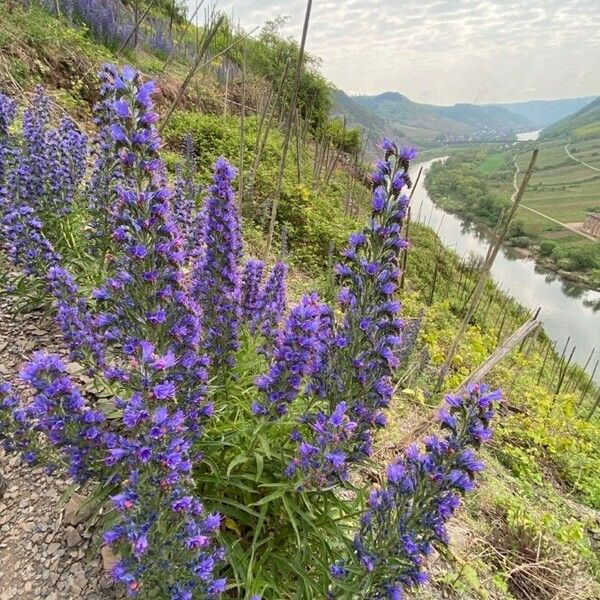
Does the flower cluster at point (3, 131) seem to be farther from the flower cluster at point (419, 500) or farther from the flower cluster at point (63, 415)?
the flower cluster at point (419, 500)

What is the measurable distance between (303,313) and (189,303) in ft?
2.09

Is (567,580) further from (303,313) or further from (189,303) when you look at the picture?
(189,303)

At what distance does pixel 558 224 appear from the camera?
273ft

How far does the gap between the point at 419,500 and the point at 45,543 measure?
2360 millimetres

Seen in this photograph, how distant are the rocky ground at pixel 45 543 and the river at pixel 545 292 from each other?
2716cm

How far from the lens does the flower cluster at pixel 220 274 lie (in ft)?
9.18

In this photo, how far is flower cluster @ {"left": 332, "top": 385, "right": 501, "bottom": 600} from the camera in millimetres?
1923

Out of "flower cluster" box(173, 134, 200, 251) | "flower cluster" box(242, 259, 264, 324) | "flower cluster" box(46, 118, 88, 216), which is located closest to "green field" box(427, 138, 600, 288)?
"flower cluster" box(173, 134, 200, 251)

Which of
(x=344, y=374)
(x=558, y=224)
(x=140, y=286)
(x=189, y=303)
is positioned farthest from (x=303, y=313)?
(x=558, y=224)

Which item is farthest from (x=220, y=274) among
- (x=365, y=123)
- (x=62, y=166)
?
(x=365, y=123)

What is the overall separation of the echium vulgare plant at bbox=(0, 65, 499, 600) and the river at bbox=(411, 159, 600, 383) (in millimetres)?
26589

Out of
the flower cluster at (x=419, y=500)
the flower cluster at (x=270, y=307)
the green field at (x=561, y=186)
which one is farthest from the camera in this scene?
the green field at (x=561, y=186)

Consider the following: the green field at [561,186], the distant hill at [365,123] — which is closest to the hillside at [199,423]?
the distant hill at [365,123]

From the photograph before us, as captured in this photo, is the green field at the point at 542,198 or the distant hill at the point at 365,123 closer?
Result: the distant hill at the point at 365,123
